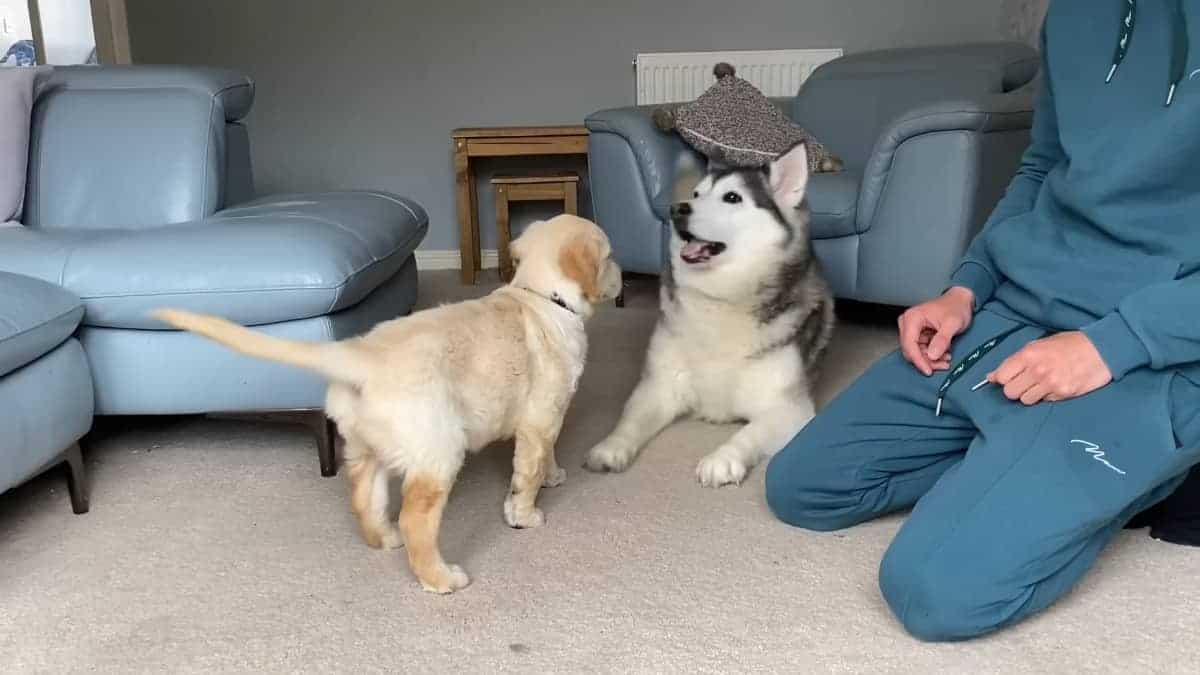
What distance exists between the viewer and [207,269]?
5.92 ft

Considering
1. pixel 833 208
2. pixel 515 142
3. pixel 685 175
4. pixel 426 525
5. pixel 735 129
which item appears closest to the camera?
pixel 426 525

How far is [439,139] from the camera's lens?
4.21 metres

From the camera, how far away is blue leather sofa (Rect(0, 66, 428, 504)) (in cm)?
174

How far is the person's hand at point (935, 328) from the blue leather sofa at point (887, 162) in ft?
3.42

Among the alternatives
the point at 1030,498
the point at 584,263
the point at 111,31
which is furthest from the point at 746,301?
the point at 111,31

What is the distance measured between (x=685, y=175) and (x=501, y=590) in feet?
5.96

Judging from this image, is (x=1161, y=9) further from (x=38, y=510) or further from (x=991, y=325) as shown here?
(x=38, y=510)

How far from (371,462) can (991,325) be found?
102 centimetres

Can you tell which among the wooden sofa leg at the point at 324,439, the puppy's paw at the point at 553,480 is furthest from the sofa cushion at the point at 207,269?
the puppy's paw at the point at 553,480

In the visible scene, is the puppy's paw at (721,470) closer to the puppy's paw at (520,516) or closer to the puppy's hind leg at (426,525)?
the puppy's paw at (520,516)

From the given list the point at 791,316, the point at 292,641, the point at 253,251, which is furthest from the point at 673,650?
the point at 253,251

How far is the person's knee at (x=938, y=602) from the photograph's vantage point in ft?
3.95

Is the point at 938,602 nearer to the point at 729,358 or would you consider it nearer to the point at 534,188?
the point at 729,358

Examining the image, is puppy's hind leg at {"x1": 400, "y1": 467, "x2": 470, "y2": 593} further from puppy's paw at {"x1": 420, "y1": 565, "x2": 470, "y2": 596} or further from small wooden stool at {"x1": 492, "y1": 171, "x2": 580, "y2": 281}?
small wooden stool at {"x1": 492, "y1": 171, "x2": 580, "y2": 281}
